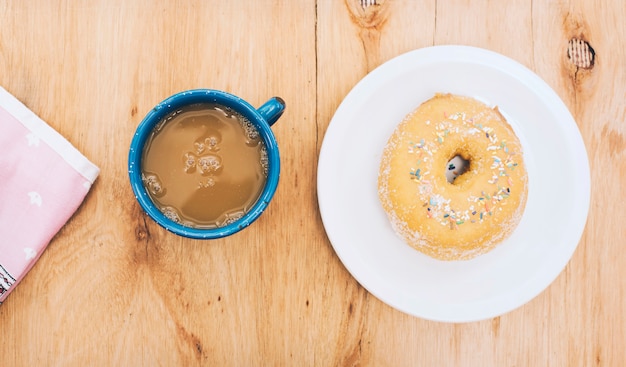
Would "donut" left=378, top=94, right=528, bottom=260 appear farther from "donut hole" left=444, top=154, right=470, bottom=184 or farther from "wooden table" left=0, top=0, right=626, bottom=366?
"wooden table" left=0, top=0, right=626, bottom=366

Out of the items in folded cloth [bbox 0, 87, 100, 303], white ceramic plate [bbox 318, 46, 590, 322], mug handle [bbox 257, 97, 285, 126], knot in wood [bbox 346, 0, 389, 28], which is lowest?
white ceramic plate [bbox 318, 46, 590, 322]

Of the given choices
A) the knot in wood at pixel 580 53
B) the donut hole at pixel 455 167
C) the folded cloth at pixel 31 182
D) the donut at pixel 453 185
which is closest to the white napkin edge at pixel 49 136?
the folded cloth at pixel 31 182

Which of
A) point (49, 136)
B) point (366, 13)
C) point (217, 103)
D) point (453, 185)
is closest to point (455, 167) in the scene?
point (453, 185)

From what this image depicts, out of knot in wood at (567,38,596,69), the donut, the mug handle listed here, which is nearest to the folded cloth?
the mug handle

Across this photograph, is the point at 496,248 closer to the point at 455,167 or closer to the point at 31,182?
the point at 455,167

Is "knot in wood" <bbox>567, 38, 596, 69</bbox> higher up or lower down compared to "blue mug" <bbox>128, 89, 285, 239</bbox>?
lower down

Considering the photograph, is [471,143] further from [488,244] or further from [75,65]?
[75,65]
